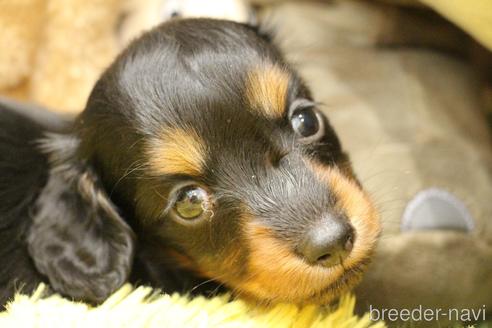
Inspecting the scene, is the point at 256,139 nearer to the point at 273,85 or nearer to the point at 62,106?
the point at 273,85

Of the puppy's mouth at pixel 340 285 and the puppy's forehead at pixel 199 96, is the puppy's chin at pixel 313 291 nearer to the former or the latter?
the puppy's mouth at pixel 340 285

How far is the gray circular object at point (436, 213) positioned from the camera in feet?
5.23

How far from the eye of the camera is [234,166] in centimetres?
130

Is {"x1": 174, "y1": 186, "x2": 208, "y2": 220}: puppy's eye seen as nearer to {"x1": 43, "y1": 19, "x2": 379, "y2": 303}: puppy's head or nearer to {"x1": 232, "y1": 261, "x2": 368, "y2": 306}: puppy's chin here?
{"x1": 43, "y1": 19, "x2": 379, "y2": 303}: puppy's head

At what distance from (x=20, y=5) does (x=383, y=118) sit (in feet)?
4.35

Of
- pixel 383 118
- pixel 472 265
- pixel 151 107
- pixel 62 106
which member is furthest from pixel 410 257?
pixel 62 106

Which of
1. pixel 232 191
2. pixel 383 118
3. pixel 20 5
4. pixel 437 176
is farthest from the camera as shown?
pixel 20 5

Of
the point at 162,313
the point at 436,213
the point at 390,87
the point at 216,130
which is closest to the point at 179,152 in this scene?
the point at 216,130

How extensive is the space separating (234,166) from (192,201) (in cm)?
12

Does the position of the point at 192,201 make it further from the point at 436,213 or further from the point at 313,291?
the point at 436,213

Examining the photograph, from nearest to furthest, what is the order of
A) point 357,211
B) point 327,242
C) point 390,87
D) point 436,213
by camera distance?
1. point 327,242
2. point 357,211
3. point 436,213
4. point 390,87

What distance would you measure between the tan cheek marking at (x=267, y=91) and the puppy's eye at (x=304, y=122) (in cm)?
6

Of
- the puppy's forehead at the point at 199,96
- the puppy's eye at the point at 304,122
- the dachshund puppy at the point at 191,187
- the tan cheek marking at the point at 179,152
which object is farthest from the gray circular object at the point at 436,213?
the tan cheek marking at the point at 179,152

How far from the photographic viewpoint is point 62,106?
2.30 m
